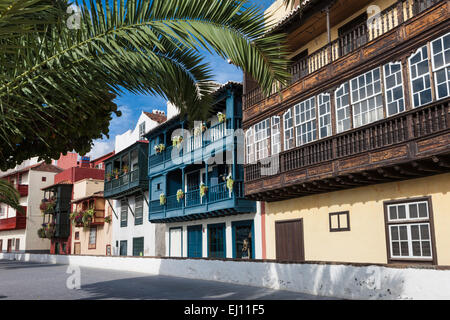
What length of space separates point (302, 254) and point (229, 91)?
8376mm

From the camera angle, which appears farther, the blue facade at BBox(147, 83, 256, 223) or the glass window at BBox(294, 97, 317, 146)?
the blue facade at BBox(147, 83, 256, 223)

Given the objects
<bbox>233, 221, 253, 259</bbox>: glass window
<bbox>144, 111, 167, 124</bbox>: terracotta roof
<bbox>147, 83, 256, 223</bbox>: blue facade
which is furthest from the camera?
<bbox>144, 111, 167, 124</bbox>: terracotta roof

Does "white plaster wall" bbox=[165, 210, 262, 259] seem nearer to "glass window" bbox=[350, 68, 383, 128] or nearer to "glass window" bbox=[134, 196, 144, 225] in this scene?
"glass window" bbox=[134, 196, 144, 225]

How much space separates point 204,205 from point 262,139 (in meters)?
5.65

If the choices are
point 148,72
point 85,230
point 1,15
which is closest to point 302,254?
point 148,72

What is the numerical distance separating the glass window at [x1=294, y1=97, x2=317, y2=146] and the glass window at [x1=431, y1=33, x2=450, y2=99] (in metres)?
4.79

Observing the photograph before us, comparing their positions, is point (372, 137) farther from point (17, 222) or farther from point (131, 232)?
point (17, 222)

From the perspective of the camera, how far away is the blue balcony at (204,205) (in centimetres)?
2017

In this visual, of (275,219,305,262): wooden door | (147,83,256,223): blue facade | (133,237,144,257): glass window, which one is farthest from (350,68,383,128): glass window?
(133,237,144,257): glass window

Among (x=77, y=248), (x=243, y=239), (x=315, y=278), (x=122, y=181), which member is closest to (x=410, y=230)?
(x=315, y=278)

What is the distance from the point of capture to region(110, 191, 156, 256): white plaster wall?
29562 mm

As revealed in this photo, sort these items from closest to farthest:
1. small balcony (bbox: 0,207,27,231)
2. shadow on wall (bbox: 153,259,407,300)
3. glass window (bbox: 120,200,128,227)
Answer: shadow on wall (bbox: 153,259,407,300), glass window (bbox: 120,200,128,227), small balcony (bbox: 0,207,27,231)

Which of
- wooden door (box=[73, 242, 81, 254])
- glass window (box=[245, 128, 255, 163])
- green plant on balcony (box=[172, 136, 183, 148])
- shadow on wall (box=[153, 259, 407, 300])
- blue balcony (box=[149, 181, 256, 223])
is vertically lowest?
shadow on wall (box=[153, 259, 407, 300])

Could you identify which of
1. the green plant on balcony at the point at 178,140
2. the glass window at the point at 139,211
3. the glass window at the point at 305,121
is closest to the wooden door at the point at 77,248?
the glass window at the point at 139,211
